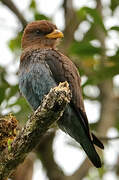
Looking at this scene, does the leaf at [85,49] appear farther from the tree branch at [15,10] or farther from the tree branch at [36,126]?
the tree branch at [36,126]

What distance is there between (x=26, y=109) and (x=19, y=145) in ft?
6.89

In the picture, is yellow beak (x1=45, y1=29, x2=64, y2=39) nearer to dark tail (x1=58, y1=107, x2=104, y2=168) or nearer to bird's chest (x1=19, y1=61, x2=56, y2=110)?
bird's chest (x1=19, y1=61, x2=56, y2=110)

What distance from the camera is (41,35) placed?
253 inches

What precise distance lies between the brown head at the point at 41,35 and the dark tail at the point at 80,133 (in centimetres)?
120

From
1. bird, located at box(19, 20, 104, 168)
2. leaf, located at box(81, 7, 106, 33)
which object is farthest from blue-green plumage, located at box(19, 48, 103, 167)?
leaf, located at box(81, 7, 106, 33)

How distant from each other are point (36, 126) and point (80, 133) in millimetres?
1458

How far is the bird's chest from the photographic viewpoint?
536 centimetres

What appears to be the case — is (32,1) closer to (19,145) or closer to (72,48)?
(72,48)

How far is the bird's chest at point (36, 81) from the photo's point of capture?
5.36 m

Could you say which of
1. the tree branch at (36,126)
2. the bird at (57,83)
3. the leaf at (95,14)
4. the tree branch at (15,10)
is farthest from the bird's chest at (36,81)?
the tree branch at (15,10)

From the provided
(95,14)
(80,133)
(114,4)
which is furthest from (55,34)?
(80,133)

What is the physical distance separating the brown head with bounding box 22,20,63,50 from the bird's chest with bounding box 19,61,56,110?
758 mm

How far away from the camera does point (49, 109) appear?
402cm

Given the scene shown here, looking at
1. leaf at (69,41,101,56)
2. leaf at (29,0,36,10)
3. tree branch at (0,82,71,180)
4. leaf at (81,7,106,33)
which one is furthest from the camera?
leaf at (29,0,36,10)
